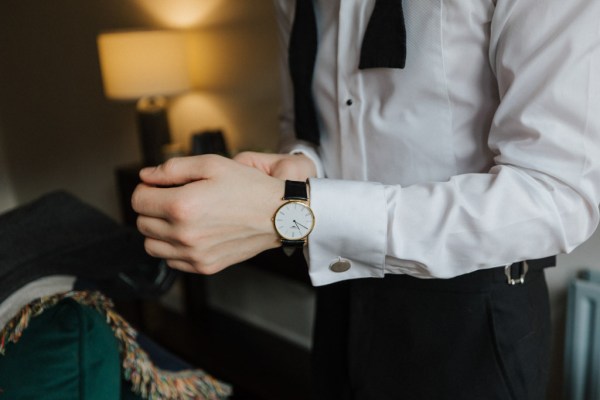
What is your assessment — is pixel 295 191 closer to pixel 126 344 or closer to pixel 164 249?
pixel 164 249

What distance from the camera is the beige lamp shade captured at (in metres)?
2.45

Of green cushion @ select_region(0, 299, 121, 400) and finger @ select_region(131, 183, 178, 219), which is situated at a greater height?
finger @ select_region(131, 183, 178, 219)

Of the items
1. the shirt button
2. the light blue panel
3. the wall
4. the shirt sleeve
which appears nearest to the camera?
the shirt sleeve

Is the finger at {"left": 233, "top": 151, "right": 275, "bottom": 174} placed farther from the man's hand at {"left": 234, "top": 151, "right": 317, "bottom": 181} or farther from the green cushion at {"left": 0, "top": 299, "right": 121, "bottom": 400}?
the green cushion at {"left": 0, "top": 299, "right": 121, "bottom": 400}

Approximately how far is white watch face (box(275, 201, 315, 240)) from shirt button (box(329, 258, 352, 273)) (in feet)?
0.21

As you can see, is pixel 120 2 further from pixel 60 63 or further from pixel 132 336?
pixel 132 336

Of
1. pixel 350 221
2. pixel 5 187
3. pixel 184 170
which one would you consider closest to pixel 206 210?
pixel 184 170

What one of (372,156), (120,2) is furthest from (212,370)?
(120,2)

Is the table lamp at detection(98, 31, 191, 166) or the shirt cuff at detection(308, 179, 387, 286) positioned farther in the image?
the table lamp at detection(98, 31, 191, 166)

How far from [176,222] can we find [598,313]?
98 centimetres

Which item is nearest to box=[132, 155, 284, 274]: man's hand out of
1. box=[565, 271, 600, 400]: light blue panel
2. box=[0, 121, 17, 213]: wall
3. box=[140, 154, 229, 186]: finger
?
box=[140, 154, 229, 186]: finger

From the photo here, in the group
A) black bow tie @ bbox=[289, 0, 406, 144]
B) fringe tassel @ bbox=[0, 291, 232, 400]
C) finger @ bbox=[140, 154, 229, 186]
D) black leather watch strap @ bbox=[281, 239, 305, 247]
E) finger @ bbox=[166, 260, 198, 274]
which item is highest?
black bow tie @ bbox=[289, 0, 406, 144]

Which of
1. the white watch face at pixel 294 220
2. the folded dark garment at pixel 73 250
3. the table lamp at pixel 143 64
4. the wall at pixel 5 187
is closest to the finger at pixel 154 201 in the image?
the white watch face at pixel 294 220

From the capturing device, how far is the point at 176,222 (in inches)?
25.6
